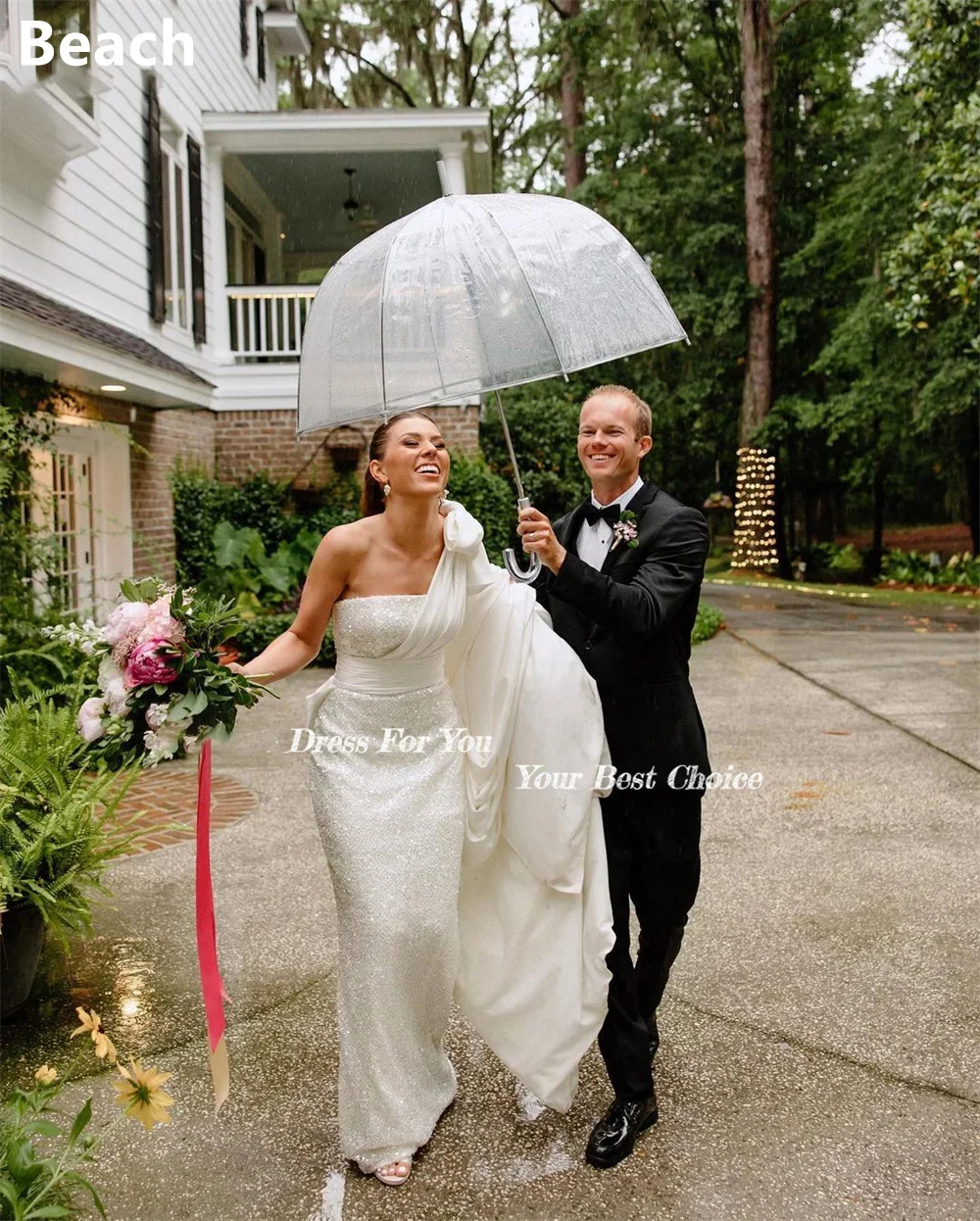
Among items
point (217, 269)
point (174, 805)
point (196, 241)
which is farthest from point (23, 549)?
point (217, 269)

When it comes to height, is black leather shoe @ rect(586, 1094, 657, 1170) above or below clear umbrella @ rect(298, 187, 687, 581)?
below

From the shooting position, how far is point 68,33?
8.50 meters

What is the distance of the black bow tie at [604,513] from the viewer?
10.5 feet

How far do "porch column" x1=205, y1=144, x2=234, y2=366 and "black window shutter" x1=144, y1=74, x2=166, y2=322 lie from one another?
2.21 metres

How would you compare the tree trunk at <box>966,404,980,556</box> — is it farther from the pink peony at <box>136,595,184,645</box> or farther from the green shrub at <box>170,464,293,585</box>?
the pink peony at <box>136,595,184,645</box>

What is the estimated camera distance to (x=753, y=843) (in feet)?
18.3

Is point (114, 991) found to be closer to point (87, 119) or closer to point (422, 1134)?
point (422, 1134)

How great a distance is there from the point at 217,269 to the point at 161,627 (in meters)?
12.4

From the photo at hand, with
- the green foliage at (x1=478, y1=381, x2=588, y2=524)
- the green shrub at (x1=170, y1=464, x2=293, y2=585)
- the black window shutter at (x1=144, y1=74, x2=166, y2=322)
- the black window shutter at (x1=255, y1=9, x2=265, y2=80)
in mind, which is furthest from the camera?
the black window shutter at (x1=255, y1=9, x2=265, y2=80)

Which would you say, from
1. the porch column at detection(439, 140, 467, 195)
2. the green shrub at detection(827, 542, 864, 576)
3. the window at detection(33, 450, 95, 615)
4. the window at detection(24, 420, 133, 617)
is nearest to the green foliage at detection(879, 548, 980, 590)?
the green shrub at detection(827, 542, 864, 576)

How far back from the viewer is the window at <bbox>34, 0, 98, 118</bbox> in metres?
8.20

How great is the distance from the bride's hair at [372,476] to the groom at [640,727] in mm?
508

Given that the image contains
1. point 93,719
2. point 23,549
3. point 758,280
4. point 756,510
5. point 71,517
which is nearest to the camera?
point 93,719

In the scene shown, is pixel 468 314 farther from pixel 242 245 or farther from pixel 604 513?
pixel 242 245
